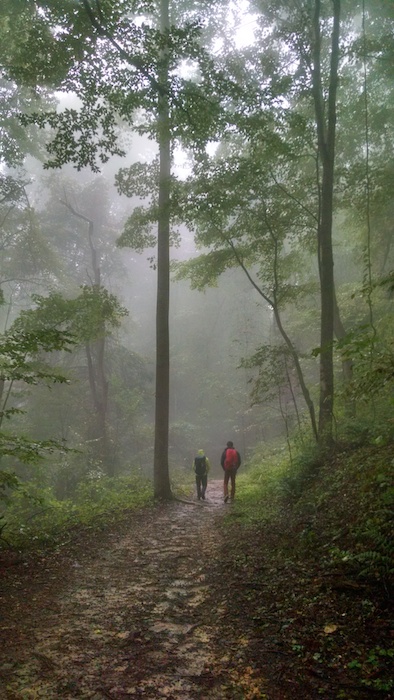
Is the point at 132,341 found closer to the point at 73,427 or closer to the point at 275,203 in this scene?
the point at 73,427

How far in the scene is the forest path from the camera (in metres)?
2.89

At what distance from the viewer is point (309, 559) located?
450 cm

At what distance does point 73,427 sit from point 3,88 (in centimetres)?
1486

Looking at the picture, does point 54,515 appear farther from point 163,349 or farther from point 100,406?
point 100,406

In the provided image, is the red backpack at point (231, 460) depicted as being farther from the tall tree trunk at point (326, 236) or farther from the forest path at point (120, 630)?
the forest path at point (120, 630)

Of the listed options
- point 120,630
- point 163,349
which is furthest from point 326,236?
point 120,630

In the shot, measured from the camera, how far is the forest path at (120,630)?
9.47ft

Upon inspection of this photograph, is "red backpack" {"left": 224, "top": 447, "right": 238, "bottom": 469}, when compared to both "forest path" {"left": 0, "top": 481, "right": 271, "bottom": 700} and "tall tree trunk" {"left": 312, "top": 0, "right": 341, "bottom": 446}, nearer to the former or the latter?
"tall tree trunk" {"left": 312, "top": 0, "right": 341, "bottom": 446}

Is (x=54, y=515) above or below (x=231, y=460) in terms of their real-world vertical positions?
below

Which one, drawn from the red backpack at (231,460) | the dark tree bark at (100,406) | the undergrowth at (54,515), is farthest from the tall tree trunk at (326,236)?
the dark tree bark at (100,406)

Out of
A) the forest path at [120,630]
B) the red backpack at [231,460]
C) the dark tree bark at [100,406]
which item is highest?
the dark tree bark at [100,406]

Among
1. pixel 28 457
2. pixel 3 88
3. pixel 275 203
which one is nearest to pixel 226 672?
pixel 28 457

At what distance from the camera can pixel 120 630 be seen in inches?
147

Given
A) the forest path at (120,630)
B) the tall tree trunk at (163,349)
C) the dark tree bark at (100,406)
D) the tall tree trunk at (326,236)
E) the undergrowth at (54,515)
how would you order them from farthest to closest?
1. the dark tree bark at (100,406)
2. the tall tree trunk at (163,349)
3. the tall tree trunk at (326,236)
4. the undergrowth at (54,515)
5. the forest path at (120,630)
